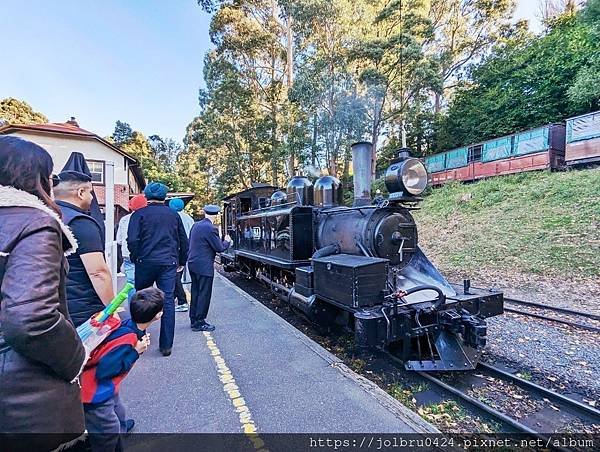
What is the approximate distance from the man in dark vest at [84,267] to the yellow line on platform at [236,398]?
1376 millimetres

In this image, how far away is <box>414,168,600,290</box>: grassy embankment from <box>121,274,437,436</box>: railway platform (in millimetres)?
6202

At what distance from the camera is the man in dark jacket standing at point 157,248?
150 inches

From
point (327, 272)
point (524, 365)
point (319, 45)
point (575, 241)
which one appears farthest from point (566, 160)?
point (327, 272)

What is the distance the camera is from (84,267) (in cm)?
205

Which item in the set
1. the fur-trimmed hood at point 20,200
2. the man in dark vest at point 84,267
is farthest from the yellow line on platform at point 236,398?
the fur-trimmed hood at point 20,200

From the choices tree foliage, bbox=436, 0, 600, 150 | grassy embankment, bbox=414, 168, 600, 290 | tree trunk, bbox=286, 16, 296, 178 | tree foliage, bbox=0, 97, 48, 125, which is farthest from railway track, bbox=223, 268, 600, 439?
tree foliage, bbox=0, 97, 48, 125

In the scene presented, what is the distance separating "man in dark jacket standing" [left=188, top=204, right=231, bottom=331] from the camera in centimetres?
490

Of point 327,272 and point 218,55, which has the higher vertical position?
point 218,55

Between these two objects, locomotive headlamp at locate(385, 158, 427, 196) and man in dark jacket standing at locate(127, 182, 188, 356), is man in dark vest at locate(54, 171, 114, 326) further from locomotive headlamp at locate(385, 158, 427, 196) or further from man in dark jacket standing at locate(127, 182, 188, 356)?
locomotive headlamp at locate(385, 158, 427, 196)

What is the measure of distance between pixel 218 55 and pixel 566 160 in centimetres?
1818

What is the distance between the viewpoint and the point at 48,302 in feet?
3.69

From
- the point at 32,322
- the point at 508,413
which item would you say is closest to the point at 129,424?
the point at 32,322

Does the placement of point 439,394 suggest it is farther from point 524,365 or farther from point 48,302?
point 48,302

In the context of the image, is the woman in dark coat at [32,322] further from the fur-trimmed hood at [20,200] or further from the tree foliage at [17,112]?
the tree foliage at [17,112]
